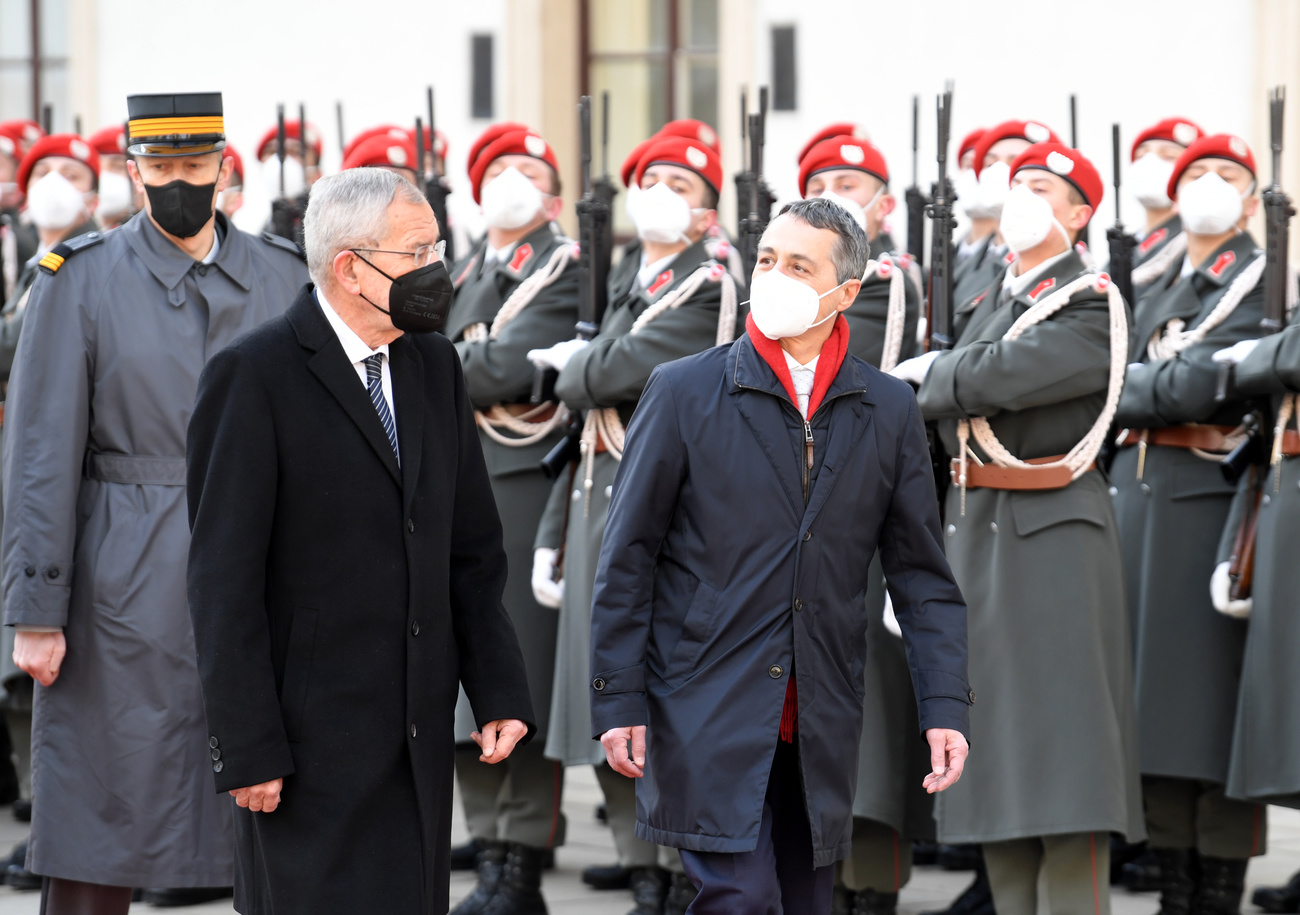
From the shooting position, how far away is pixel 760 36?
9.73 meters

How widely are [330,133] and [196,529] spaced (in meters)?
7.93

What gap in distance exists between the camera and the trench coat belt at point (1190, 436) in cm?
520

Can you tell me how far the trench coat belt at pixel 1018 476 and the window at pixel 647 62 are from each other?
19.6 feet

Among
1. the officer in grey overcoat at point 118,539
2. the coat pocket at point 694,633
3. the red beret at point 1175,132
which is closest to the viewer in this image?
the coat pocket at point 694,633

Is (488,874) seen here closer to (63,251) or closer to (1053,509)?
(1053,509)

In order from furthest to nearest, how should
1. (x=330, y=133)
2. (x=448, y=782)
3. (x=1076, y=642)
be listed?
(x=330, y=133) < (x=1076, y=642) < (x=448, y=782)

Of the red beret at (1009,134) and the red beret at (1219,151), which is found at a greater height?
the red beret at (1009,134)

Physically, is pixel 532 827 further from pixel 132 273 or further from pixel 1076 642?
pixel 132 273

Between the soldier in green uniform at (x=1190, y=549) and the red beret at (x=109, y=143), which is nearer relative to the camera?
the soldier in green uniform at (x=1190, y=549)

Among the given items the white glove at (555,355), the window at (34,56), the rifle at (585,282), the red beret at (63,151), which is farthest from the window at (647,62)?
the white glove at (555,355)

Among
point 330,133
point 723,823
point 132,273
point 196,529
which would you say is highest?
point 330,133

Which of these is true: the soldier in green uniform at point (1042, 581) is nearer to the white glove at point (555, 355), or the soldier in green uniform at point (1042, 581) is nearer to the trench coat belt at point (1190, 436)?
the trench coat belt at point (1190, 436)

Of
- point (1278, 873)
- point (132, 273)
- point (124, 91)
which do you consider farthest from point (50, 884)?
point (124, 91)

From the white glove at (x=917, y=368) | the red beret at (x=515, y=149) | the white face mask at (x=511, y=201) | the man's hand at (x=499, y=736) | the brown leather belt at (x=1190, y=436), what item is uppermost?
the red beret at (x=515, y=149)
